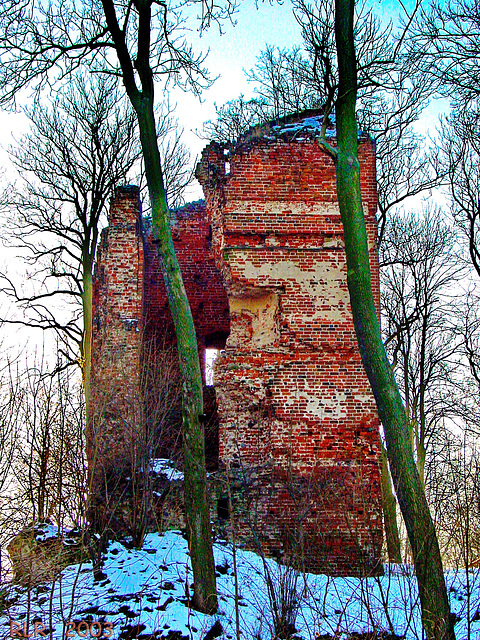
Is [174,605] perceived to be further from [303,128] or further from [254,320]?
[303,128]

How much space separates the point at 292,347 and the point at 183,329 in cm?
308

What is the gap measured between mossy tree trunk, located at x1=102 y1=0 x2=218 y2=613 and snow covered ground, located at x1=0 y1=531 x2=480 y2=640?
1.16ft

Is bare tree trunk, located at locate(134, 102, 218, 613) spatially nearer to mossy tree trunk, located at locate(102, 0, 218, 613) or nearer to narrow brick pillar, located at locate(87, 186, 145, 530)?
mossy tree trunk, located at locate(102, 0, 218, 613)

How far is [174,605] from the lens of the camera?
680 cm

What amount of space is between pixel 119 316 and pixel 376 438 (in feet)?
15.4

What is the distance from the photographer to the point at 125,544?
8.16m

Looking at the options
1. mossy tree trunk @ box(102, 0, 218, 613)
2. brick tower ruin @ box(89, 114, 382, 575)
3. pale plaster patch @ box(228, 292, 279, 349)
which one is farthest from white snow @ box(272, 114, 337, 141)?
mossy tree trunk @ box(102, 0, 218, 613)

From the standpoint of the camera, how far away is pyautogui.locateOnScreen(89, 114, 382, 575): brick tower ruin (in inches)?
367

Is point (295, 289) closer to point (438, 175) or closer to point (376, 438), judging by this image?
point (376, 438)

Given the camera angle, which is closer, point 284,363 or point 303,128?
point 284,363

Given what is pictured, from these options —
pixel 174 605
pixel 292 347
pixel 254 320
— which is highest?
pixel 254 320

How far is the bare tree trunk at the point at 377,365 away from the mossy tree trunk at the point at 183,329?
5.83 feet

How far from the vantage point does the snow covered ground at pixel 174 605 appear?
6.12 m

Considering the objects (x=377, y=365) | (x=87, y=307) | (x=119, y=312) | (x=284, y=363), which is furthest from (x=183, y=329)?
(x=87, y=307)
